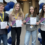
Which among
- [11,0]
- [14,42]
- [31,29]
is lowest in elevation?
[14,42]

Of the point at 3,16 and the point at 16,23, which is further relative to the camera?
the point at 16,23

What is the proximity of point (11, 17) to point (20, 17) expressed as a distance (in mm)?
206

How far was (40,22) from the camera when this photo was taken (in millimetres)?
2059

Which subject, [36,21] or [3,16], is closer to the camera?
[3,16]

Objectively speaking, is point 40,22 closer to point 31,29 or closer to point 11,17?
point 31,29

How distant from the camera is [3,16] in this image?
186 centimetres

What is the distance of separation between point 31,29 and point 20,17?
1.24ft

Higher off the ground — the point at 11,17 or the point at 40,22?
the point at 11,17

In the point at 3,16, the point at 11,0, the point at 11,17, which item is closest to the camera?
the point at 3,16

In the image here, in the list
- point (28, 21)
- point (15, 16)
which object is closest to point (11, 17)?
point (15, 16)

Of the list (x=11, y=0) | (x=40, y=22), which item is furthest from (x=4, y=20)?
(x=11, y=0)

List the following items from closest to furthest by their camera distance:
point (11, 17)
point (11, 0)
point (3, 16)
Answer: point (3, 16)
point (11, 17)
point (11, 0)

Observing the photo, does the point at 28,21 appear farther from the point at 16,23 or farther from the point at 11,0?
the point at 11,0

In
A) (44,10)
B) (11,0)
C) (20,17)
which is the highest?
(11,0)
